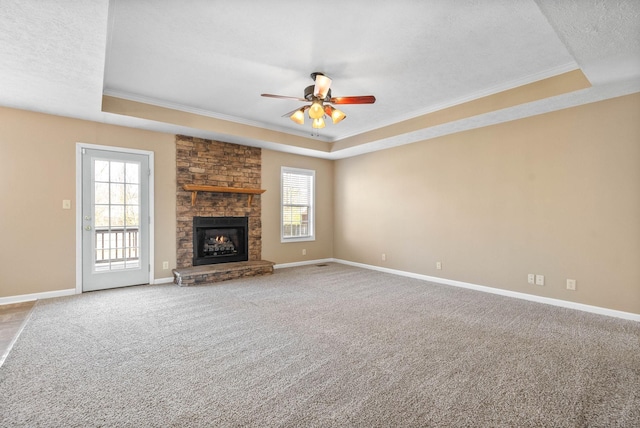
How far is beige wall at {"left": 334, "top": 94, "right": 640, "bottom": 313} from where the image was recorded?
3.49 metres

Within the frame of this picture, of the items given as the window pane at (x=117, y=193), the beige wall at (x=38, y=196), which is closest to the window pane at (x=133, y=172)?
the window pane at (x=117, y=193)

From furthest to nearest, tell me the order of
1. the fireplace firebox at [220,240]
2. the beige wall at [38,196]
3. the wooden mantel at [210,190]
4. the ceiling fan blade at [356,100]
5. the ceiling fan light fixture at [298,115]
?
the fireplace firebox at [220,240] → the wooden mantel at [210,190] → the beige wall at [38,196] → the ceiling fan light fixture at [298,115] → the ceiling fan blade at [356,100]

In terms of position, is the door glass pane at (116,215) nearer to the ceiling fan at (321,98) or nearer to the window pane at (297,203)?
the window pane at (297,203)

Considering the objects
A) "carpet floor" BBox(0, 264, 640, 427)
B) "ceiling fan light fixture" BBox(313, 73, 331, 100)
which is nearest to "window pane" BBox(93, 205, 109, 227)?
"carpet floor" BBox(0, 264, 640, 427)

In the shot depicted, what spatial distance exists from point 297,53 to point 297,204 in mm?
4077

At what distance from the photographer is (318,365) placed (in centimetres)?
238

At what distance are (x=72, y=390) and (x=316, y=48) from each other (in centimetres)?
339

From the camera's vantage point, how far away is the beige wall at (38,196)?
3924 mm

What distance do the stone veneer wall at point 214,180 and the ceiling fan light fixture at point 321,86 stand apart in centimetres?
285

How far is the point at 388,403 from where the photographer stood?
1899mm

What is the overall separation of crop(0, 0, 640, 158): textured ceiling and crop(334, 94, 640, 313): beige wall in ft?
1.32

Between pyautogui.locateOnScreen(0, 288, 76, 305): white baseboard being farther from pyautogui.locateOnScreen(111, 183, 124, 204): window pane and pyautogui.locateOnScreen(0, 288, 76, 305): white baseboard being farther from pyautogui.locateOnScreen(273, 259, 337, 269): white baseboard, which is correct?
pyautogui.locateOnScreen(273, 259, 337, 269): white baseboard

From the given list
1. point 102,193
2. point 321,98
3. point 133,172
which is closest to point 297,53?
point 321,98

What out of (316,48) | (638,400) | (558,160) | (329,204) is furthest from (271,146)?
(638,400)
